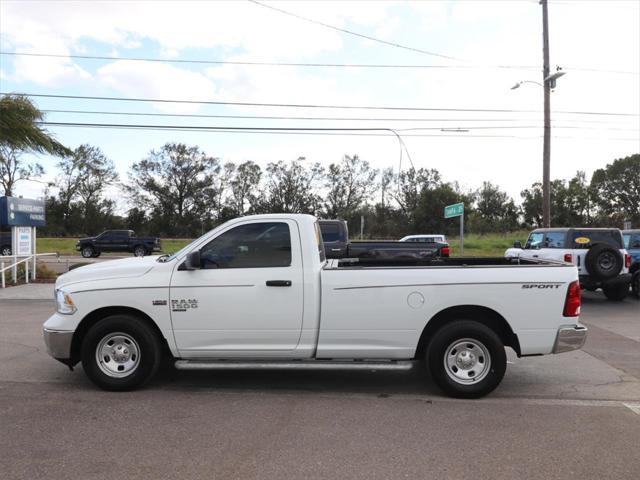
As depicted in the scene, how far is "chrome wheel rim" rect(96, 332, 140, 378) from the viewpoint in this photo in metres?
5.39

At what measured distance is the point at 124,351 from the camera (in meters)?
5.43

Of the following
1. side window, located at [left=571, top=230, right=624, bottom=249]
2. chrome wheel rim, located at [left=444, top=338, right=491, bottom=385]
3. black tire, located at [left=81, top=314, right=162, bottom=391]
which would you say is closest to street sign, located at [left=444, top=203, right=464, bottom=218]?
side window, located at [left=571, top=230, right=624, bottom=249]

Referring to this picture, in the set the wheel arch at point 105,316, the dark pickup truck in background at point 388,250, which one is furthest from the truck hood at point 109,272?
the dark pickup truck in background at point 388,250

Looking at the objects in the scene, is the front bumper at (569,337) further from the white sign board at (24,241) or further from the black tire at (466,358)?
the white sign board at (24,241)

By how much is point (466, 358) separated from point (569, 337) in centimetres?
104

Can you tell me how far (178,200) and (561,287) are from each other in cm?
7446

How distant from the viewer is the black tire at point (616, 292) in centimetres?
1320

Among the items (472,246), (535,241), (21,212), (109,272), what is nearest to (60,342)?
(109,272)

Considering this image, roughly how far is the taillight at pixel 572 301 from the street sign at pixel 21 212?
52.4 ft

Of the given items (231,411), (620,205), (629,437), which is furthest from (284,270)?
(620,205)

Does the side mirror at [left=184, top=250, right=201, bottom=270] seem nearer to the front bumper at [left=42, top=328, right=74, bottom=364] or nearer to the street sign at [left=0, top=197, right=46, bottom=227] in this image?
the front bumper at [left=42, top=328, right=74, bottom=364]

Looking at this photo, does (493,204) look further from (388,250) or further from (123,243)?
(388,250)

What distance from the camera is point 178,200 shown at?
249 ft

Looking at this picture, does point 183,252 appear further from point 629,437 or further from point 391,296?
point 629,437
